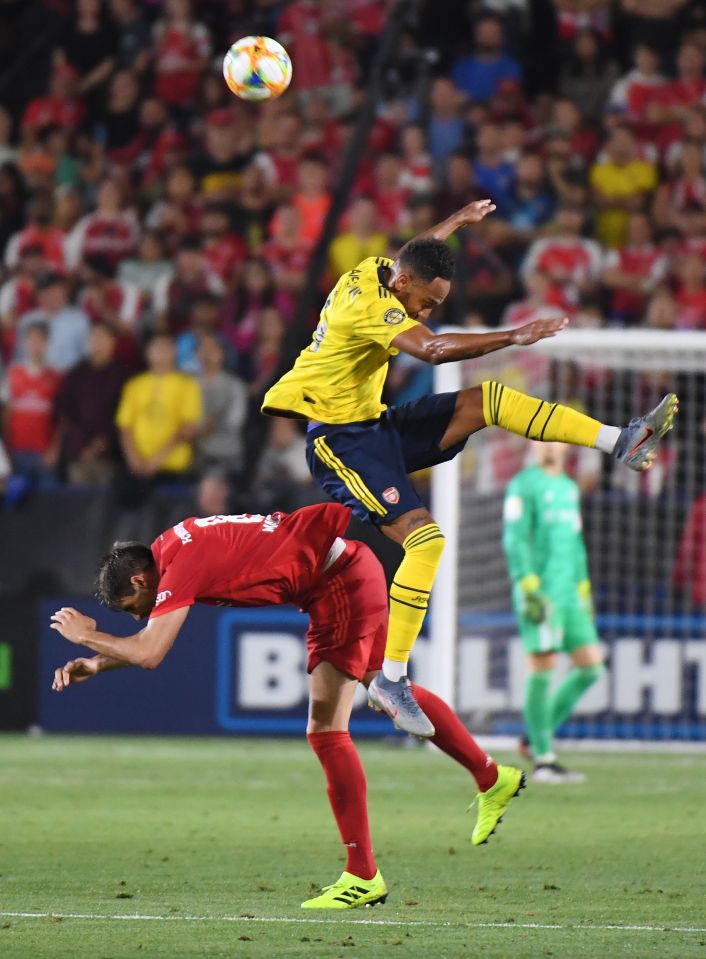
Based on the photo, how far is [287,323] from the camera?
1555 cm

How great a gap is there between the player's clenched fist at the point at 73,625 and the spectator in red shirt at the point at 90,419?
876 centimetres

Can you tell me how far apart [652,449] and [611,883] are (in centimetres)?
177

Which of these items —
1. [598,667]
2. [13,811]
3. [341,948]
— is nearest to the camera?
[341,948]

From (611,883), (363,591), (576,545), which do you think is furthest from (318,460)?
(576,545)

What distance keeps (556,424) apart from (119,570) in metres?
1.92

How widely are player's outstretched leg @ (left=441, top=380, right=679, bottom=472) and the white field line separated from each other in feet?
5.98

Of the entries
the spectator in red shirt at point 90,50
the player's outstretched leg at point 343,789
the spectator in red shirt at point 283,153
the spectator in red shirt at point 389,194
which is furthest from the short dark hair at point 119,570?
the spectator in red shirt at point 90,50

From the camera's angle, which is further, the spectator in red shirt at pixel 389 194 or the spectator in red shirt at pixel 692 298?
the spectator in red shirt at pixel 389 194

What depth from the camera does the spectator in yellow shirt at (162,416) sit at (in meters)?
15.0

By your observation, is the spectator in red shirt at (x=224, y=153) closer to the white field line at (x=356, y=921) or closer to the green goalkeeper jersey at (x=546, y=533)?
the green goalkeeper jersey at (x=546, y=533)

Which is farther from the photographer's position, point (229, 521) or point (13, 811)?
point (13, 811)

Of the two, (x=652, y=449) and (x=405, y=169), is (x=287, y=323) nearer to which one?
(x=405, y=169)

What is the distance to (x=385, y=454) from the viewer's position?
7695 mm

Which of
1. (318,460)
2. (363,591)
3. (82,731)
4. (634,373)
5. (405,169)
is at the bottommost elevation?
(82,731)
